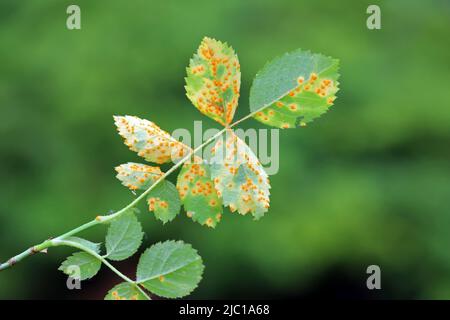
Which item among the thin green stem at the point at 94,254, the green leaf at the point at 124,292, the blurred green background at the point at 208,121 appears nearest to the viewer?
the thin green stem at the point at 94,254

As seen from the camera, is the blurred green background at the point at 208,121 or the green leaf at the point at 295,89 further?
the blurred green background at the point at 208,121

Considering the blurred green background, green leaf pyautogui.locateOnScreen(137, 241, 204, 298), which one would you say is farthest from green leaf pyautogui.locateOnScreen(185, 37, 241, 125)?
the blurred green background

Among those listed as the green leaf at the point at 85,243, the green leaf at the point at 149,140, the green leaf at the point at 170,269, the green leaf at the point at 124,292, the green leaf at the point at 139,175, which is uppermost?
the green leaf at the point at 149,140

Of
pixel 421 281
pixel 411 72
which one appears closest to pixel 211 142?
pixel 421 281

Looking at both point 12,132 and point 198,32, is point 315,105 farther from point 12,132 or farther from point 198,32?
point 12,132

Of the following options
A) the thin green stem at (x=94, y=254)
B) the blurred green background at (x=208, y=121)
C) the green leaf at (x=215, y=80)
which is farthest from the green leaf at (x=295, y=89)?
the blurred green background at (x=208, y=121)

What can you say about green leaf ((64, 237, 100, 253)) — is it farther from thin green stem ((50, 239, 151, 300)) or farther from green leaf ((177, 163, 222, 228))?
green leaf ((177, 163, 222, 228))

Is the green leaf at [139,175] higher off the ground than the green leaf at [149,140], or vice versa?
the green leaf at [149,140]

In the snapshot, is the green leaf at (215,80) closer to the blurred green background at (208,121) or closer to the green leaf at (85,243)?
the green leaf at (85,243)
